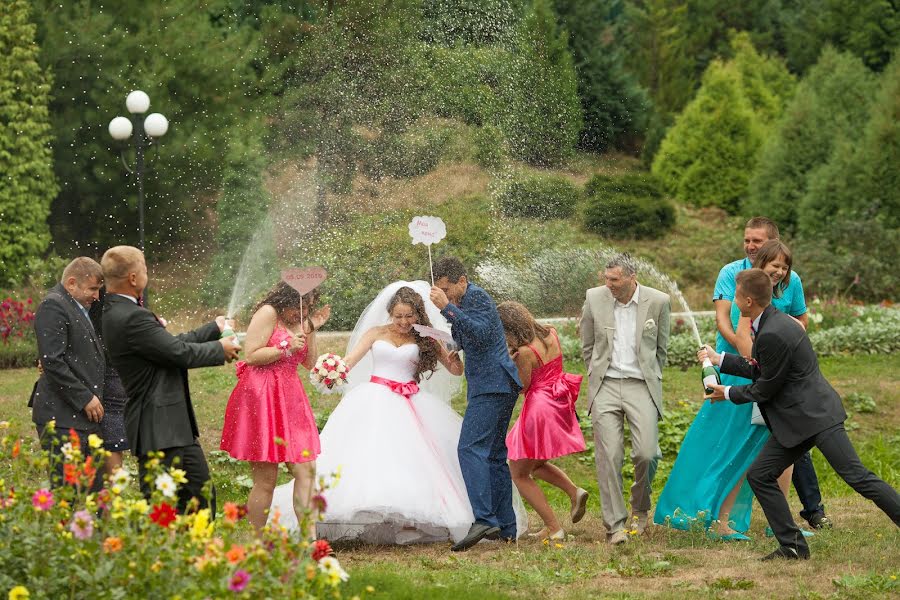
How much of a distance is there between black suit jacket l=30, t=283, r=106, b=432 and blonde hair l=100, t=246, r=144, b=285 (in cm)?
79

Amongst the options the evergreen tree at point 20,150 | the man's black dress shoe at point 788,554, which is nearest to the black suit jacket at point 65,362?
the man's black dress shoe at point 788,554

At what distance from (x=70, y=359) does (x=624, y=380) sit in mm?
3158

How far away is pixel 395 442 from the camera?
701 centimetres

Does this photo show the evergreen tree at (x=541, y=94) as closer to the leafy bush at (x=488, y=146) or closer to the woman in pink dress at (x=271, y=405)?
the leafy bush at (x=488, y=146)

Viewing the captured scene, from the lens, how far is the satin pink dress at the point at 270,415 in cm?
649

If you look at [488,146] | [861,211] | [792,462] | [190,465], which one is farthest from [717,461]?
[861,211]

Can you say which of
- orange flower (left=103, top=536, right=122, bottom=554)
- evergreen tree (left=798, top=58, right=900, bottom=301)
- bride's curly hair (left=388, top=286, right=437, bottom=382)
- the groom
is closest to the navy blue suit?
the groom

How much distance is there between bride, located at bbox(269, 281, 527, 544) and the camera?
679 centimetres

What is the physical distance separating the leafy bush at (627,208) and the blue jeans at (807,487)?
49.0ft

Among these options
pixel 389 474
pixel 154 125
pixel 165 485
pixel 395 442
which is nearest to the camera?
pixel 165 485

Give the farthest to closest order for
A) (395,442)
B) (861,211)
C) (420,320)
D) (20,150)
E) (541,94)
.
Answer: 1. (541,94)
2. (861,211)
3. (20,150)
4. (420,320)
5. (395,442)

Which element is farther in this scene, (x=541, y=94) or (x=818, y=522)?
(x=541, y=94)

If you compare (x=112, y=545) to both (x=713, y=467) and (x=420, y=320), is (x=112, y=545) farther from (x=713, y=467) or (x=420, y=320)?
(x=713, y=467)

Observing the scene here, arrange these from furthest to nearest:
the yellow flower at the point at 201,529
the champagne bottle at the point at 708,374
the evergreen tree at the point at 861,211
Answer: the evergreen tree at the point at 861,211 < the champagne bottle at the point at 708,374 < the yellow flower at the point at 201,529
